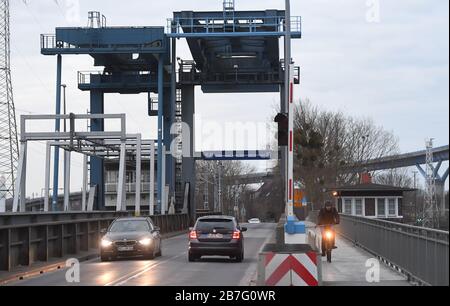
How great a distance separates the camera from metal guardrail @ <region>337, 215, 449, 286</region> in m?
13.9

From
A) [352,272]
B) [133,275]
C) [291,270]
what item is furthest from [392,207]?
[291,270]

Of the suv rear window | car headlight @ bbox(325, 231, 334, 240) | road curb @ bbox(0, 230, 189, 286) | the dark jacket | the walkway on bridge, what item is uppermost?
the dark jacket

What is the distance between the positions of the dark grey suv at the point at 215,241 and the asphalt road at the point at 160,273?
35 cm

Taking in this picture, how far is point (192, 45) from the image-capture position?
59906 millimetres

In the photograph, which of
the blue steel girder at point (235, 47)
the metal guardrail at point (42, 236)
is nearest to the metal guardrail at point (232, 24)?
the blue steel girder at point (235, 47)

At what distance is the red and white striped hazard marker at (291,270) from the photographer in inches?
567

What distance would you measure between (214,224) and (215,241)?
601mm

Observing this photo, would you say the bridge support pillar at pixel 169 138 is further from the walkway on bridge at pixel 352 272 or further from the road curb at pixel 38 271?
the walkway on bridge at pixel 352 272

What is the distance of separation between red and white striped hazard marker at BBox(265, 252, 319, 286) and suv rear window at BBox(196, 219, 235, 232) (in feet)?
38.7

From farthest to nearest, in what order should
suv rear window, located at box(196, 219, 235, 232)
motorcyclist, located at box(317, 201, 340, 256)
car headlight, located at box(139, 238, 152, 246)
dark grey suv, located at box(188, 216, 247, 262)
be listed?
car headlight, located at box(139, 238, 152, 246) < suv rear window, located at box(196, 219, 235, 232) < dark grey suv, located at box(188, 216, 247, 262) < motorcyclist, located at box(317, 201, 340, 256)

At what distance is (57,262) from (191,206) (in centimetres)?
4294

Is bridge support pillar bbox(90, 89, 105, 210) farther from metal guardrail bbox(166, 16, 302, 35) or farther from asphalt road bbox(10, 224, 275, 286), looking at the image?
asphalt road bbox(10, 224, 275, 286)

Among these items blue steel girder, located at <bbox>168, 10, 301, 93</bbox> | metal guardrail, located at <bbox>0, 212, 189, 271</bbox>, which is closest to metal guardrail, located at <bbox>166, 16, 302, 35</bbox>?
blue steel girder, located at <bbox>168, 10, 301, 93</bbox>
